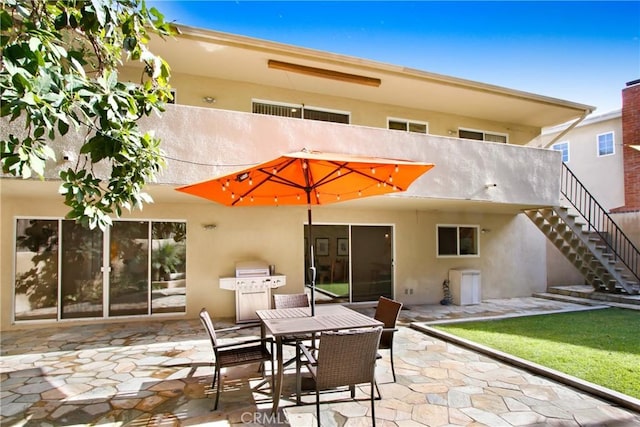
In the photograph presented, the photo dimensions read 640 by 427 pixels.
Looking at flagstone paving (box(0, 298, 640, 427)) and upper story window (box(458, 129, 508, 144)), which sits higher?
upper story window (box(458, 129, 508, 144))

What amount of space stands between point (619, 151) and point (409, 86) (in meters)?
12.8

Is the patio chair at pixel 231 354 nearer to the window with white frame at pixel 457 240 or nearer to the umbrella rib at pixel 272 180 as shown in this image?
the umbrella rib at pixel 272 180

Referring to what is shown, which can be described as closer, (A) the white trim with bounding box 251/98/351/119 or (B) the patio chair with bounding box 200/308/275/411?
(B) the patio chair with bounding box 200/308/275/411

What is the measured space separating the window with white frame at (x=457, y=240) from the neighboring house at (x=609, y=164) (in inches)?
159

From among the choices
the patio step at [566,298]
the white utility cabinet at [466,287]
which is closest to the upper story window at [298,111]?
the white utility cabinet at [466,287]

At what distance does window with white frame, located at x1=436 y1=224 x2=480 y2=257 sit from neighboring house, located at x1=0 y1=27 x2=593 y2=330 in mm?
42

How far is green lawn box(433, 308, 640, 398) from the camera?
5.16 m

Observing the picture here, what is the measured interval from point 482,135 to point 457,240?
12.3 feet

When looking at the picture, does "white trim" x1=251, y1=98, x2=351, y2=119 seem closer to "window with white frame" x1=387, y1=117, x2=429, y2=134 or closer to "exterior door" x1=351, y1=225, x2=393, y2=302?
"window with white frame" x1=387, y1=117, x2=429, y2=134

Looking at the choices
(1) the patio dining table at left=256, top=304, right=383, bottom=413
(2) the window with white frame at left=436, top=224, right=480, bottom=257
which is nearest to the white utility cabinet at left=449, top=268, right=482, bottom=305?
(2) the window with white frame at left=436, top=224, right=480, bottom=257

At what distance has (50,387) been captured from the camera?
5023 millimetres

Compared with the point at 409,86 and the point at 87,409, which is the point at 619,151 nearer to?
the point at 409,86

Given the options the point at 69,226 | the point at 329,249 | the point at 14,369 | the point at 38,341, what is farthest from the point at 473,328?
the point at 69,226

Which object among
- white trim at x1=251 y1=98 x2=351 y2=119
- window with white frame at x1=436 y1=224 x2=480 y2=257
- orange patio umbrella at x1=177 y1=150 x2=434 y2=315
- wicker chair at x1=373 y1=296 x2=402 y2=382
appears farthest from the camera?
window with white frame at x1=436 y1=224 x2=480 y2=257
